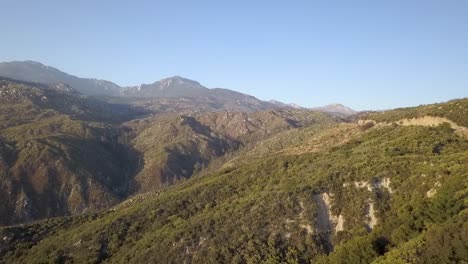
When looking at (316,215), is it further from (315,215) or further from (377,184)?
(377,184)

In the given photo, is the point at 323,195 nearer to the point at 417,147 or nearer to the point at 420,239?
the point at 417,147

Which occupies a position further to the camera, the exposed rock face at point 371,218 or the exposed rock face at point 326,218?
the exposed rock face at point 326,218

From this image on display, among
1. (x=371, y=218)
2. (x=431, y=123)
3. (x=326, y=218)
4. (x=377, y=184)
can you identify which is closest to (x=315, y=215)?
(x=326, y=218)

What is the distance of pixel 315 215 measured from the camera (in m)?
49.8

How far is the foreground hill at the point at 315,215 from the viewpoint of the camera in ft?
121

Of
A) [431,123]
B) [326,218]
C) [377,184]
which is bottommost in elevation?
[326,218]

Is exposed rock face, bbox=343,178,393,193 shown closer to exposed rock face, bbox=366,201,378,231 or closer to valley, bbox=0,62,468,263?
valley, bbox=0,62,468,263

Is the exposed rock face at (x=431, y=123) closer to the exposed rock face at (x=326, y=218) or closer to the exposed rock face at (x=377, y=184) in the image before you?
the exposed rock face at (x=377, y=184)

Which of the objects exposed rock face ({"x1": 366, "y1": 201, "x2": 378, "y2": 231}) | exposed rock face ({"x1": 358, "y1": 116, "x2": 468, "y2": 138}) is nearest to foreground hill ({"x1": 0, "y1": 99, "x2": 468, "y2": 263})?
exposed rock face ({"x1": 366, "y1": 201, "x2": 378, "y2": 231})

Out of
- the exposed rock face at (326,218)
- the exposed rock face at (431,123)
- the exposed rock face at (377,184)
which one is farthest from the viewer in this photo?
the exposed rock face at (431,123)

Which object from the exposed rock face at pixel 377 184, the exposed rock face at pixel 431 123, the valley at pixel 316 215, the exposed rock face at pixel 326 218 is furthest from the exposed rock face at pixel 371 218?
the exposed rock face at pixel 431 123

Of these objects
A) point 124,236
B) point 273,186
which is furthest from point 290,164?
point 124,236

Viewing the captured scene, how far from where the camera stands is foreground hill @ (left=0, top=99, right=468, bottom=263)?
36844 mm

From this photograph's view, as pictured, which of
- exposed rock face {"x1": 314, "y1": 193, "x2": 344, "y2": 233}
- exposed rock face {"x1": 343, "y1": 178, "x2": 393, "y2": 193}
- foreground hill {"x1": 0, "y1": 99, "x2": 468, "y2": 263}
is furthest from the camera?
exposed rock face {"x1": 343, "y1": 178, "x2": 393, "y2": 193}
